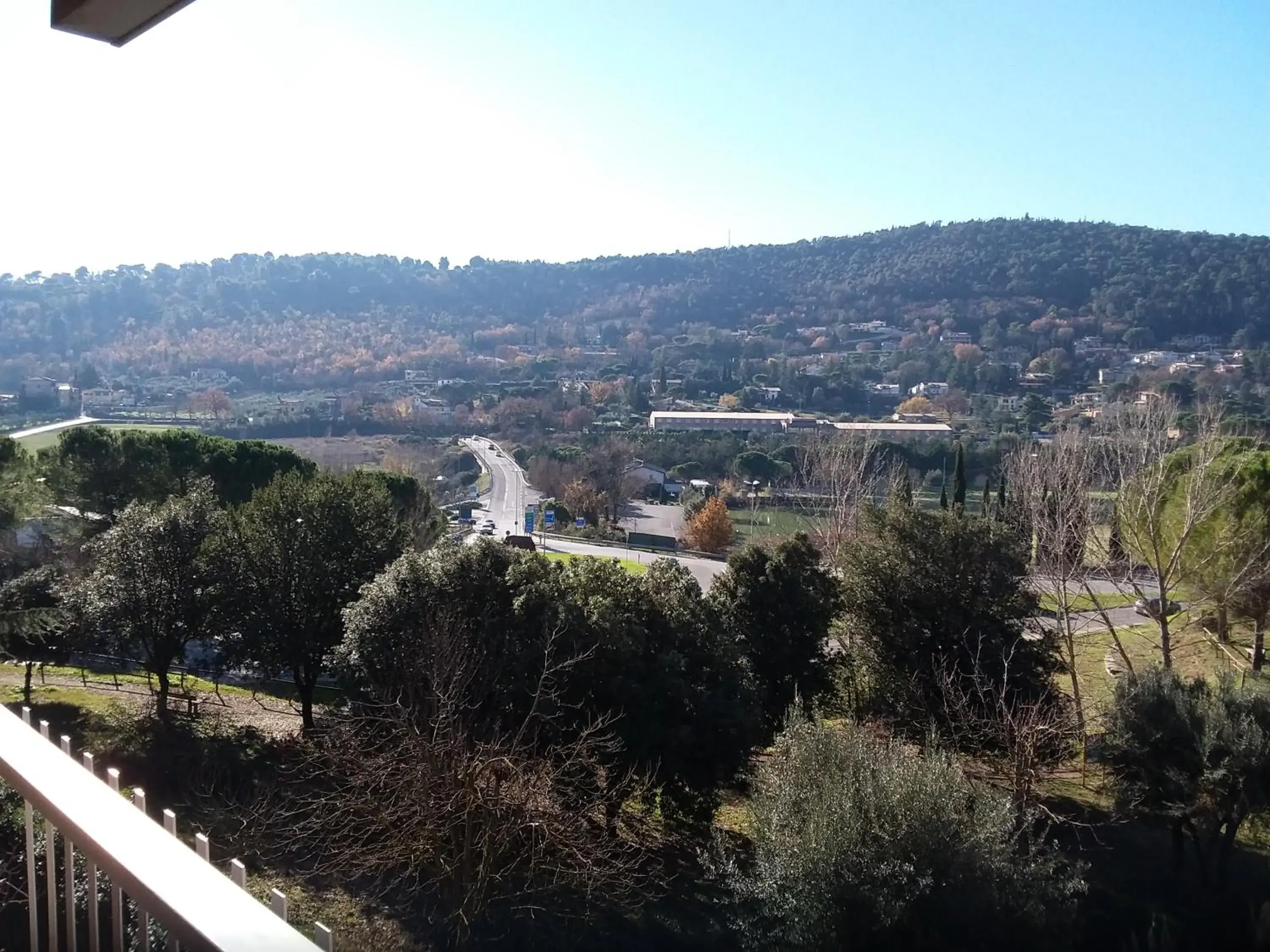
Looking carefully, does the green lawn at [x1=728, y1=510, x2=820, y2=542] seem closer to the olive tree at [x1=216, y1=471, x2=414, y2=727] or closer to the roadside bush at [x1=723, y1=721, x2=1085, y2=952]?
the olive tree at [x1=216, y1=471, x2=414, y2=727]

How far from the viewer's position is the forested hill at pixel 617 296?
195 ft

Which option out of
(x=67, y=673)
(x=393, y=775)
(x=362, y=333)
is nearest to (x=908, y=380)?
(x=362, y=333)

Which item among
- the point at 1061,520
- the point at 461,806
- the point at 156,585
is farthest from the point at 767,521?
the point at 461,806

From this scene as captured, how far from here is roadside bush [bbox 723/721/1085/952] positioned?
6129mm

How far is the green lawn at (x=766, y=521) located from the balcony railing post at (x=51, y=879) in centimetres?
2565

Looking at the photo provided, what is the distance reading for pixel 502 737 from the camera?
7.62 m

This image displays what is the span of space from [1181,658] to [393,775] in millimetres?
15549

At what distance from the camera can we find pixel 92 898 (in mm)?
1248

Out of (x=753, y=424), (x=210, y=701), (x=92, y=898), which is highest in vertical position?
(x=92, y=898)

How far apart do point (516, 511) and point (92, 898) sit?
34706mm

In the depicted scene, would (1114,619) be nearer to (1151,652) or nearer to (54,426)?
(1151,652)

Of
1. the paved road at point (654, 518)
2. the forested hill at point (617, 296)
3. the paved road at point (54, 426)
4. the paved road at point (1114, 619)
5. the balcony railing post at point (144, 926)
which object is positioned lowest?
the paved road at point (654, 518)

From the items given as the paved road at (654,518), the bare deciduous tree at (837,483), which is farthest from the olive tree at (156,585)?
the paved road at (654,518)

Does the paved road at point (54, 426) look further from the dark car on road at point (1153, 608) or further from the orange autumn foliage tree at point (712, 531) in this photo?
the dark car on road at point (1153, 608)
